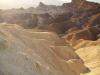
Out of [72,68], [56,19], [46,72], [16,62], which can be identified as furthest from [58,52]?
[56,19]

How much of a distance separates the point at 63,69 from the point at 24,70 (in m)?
5.90

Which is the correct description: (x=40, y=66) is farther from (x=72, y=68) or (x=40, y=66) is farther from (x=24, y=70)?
(x=72, y=68)

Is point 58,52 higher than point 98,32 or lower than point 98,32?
higher

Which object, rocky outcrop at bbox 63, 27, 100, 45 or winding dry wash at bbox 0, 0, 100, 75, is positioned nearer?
winding dry wash at bbox 0, 0, 100, 75

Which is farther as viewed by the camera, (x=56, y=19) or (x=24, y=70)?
(x=56, y=19)

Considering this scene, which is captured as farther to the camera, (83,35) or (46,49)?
(83,35)

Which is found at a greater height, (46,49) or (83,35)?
(46,49)

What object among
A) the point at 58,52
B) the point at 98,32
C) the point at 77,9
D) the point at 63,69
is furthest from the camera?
the point at 77,9

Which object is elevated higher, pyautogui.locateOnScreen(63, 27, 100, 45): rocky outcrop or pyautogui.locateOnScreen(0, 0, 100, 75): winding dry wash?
pyautogui.locateOnScreen(0, 0, 100, 75): winding dry wash

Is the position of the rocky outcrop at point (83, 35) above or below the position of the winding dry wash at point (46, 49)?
below

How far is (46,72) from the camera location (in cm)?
1298

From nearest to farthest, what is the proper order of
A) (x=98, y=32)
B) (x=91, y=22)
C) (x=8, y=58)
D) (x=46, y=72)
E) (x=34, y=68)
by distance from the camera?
(x=8, y=58) < (x=34, y=68) < (x=46, y=72) < (x=98, y=32) < (x=91, y=22)

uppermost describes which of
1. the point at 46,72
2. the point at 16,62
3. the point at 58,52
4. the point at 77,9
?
the point at 16,62

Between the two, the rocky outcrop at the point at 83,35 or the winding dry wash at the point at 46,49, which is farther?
the rocky outcrop at the point at 83,35
